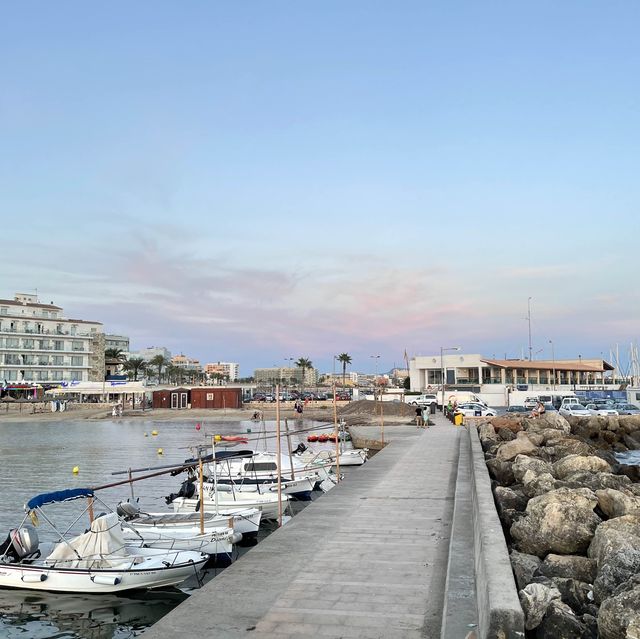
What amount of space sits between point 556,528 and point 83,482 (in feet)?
96.8

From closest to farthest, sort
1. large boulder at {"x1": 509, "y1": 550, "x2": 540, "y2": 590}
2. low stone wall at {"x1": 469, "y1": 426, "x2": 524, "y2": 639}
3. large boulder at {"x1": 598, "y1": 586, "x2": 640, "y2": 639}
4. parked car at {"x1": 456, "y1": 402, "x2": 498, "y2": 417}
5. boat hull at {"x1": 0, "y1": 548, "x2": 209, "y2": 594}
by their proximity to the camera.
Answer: low stone wall at {"x1": 469, "y1": 426, "x2": 524, "y2": 639} → large boulder at {"x1": 598, "y1": 586, "x2": 640, "y2": 639} → large boulder at {"x1": 509, "y1": 550, "x2": 540, "y2": 590} → boat hull at {"x1": 0, "y1": 548, "x2": 209, "y2": 594} → parked car at {"x1": 456, "y1": 402, "x2": 498, "y2": 417}

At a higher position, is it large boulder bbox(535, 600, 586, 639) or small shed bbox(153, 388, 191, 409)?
large boulder bbox(535, 600, 586, 639)

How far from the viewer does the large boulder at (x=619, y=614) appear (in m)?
5.89

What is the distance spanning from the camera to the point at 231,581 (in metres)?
9.74

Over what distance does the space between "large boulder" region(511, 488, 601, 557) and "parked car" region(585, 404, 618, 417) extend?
4552 cm

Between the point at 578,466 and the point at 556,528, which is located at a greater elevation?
the point at 556,528

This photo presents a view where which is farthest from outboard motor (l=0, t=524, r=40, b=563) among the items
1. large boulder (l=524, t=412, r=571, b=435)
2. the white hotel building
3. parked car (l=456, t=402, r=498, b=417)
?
the white hotel building

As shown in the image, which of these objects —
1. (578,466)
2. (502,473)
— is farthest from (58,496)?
(578,466)

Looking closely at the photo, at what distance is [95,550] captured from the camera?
15.0 meters

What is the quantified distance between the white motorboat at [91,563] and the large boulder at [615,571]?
10183mm

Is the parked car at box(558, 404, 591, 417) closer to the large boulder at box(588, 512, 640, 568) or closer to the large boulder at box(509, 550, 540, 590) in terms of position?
the large boulder at box(588, 512, 640, 568)

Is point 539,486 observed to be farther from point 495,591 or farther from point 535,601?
point 495,591

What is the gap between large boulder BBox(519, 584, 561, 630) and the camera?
645cm

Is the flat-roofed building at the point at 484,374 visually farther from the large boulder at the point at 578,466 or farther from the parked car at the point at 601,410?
the large boulder at the point at 578,466
